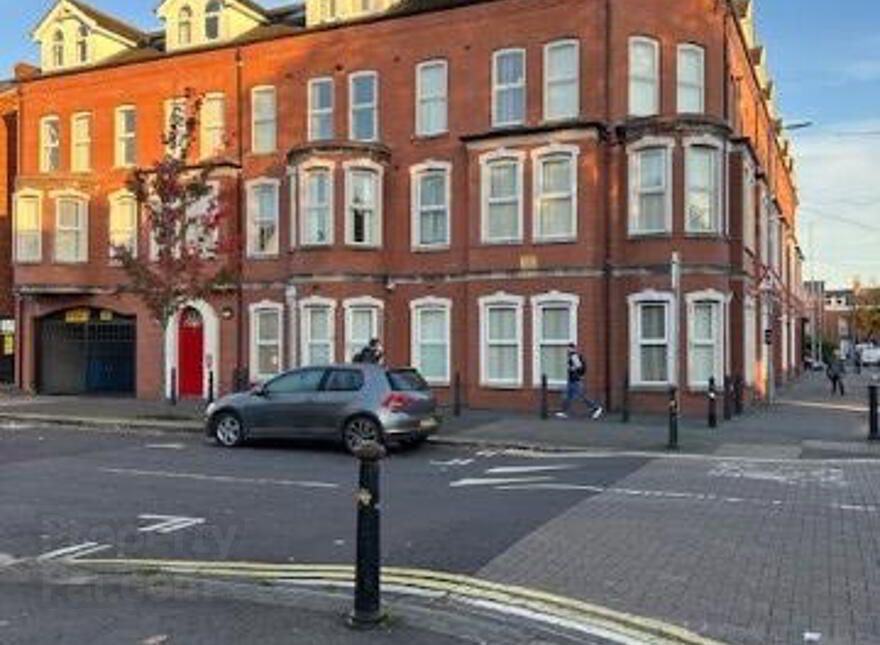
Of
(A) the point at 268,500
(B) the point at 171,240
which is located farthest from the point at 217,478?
(B) the point at 171,240

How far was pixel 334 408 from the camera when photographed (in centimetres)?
1883

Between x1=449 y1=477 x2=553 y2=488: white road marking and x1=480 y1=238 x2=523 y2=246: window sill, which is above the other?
x1=480 y1=238 x2=523 y2=246: window sill

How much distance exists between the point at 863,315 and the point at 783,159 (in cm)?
5498

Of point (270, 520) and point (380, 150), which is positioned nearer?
point (270, 520)

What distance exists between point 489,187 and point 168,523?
1806 cm

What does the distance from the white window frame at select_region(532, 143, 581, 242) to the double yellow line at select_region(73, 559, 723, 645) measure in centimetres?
1876

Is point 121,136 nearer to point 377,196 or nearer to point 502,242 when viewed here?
point 377,196

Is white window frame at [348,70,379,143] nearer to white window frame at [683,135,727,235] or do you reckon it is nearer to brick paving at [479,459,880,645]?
white window frame at [683,135,727,235]

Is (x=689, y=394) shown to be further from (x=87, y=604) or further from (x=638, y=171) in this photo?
(x=87, y=604)

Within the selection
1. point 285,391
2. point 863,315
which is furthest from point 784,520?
point 863,315

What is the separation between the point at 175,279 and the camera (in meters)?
25.6

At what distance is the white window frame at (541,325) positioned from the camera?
1059 inches

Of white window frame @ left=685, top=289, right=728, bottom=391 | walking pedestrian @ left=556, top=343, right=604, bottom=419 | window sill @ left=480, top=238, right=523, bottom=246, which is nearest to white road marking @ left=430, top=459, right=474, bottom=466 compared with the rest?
walking pedestrian @ left=556, top=343, right=604, bottom=419

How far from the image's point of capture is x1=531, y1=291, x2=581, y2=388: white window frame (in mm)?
26906
